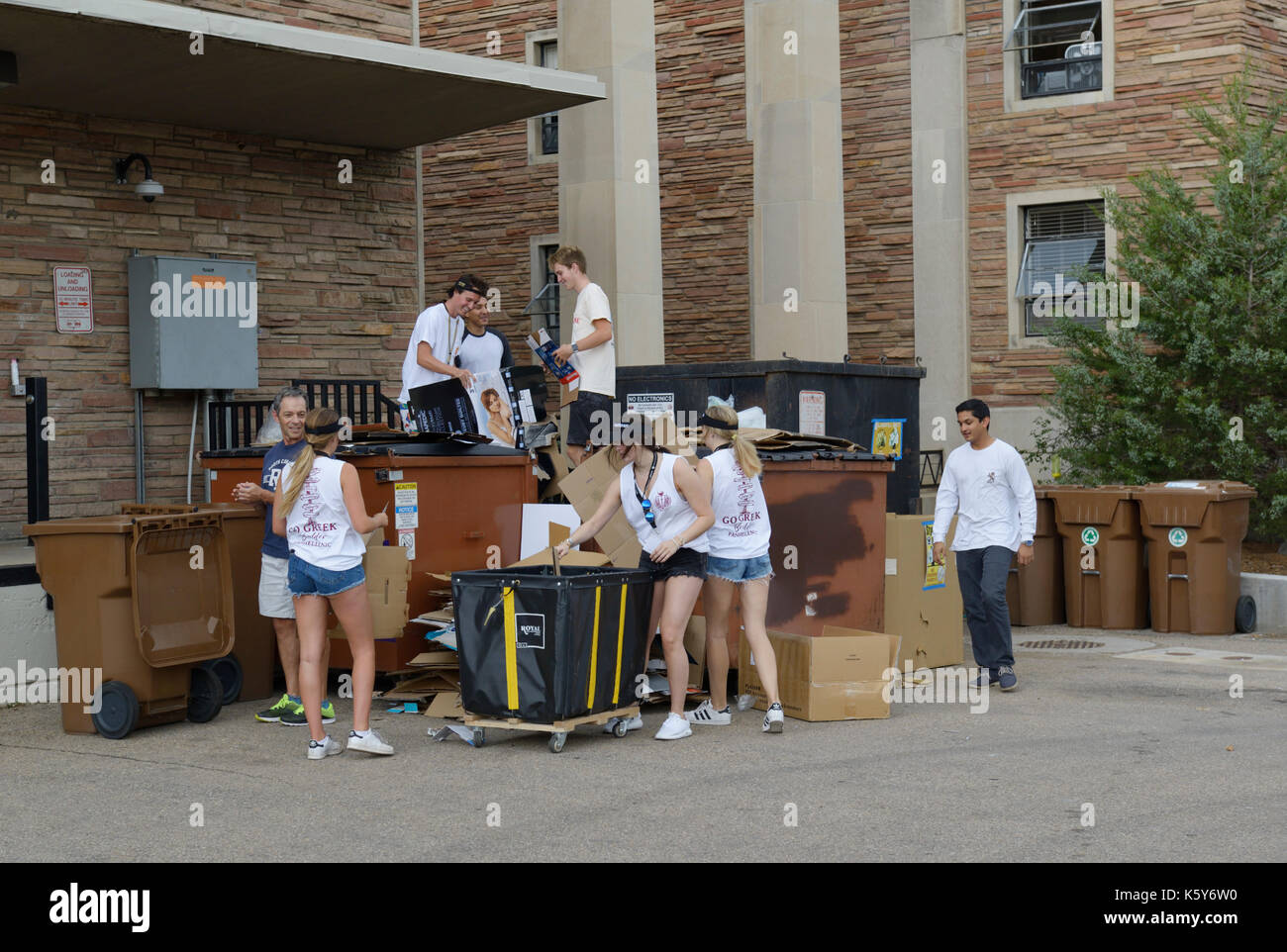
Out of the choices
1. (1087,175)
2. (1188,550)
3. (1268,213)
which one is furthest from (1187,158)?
(1188,550)

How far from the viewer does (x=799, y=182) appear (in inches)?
658

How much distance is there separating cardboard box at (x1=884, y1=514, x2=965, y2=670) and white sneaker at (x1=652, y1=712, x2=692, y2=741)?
7.76 ft

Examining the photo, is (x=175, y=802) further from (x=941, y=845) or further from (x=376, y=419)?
(x=376, y=419)

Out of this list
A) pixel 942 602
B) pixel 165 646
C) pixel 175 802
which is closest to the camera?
pixel 175 802

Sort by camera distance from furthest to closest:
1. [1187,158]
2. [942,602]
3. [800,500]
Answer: [1187,158], [942,602], [800,500]

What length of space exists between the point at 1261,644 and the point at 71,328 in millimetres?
10000

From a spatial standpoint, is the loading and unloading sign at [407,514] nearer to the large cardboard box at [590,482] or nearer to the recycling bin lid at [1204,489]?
the large cardboard box at [590,482]

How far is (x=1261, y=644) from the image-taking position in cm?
1234

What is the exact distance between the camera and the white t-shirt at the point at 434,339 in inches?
417

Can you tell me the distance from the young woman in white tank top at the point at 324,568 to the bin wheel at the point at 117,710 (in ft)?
4.01

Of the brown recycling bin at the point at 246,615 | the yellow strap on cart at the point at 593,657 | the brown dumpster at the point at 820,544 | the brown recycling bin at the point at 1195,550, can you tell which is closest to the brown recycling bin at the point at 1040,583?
the brown recycling bin at the point at 1195,550

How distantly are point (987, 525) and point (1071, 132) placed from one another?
402 inches
